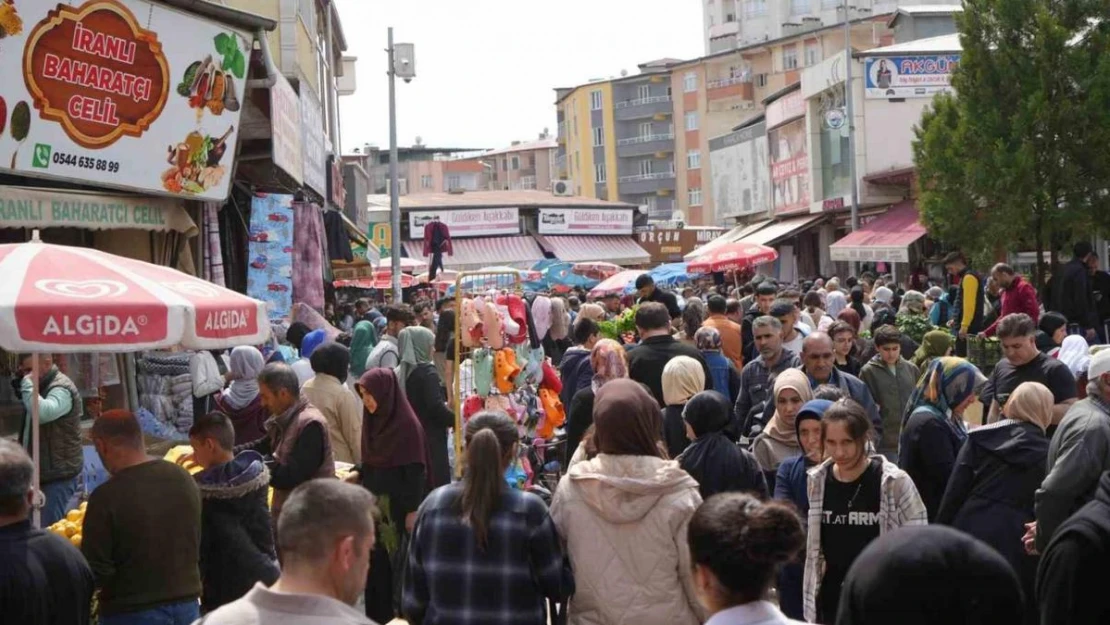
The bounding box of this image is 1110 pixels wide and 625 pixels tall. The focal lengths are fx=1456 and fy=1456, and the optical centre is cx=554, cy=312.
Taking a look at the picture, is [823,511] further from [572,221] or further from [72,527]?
[572,221]

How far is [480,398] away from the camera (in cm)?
1095

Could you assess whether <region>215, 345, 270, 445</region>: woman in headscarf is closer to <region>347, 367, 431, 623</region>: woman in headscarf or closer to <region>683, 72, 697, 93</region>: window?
<region>347, 367, 431, 623</region>: woman in headscarf

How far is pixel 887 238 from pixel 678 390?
26.0 metres

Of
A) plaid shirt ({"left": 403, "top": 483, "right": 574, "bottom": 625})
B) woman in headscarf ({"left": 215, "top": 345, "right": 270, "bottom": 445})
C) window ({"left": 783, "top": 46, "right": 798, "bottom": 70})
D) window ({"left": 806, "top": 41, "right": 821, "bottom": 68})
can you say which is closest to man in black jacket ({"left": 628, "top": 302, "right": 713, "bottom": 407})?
woman in headscarf ({"left": 215, "top": 345, "right": 270, "bottom": 445})

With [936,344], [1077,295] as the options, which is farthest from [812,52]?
[936,344]

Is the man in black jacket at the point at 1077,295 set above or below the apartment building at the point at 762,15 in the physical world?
below

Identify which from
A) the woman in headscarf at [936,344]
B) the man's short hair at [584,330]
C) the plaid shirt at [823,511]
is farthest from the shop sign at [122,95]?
the plaid shirt at [823,511]

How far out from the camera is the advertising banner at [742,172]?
52.2 meters

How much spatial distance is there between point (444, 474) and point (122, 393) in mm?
2664

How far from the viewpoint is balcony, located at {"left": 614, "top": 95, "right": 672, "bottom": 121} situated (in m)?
93.5

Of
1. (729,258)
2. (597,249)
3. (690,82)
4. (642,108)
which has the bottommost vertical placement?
(729,258)

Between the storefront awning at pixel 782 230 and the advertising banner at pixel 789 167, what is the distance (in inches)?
14.4

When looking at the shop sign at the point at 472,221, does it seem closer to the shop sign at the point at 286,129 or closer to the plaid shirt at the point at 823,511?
the shop sign at the point at 286,129

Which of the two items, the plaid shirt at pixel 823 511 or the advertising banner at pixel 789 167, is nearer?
the plaid shirt at pixel 823 511
